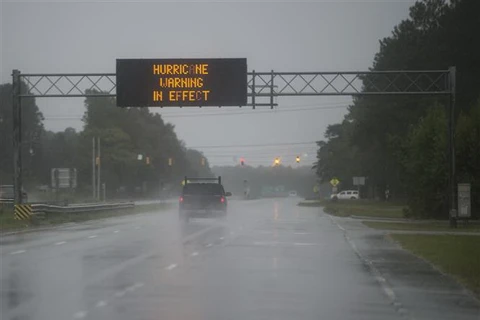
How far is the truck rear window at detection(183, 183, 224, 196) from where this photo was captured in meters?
40.7

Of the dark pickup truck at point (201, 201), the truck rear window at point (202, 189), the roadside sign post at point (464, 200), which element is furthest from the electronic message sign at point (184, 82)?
the roadside sign post at point (464, 200)

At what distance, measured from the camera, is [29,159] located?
108688 mm

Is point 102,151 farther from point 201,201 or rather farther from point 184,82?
point 184,82

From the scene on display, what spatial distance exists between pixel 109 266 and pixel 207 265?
2.27m

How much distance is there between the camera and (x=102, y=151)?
116m

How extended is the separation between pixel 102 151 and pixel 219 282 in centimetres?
10364

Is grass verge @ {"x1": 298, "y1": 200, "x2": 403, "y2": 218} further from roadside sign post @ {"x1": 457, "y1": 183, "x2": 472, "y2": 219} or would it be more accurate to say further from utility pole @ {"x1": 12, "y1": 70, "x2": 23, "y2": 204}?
utility pole @ {"x1": 12, "y1": 70, "x2": 23, "y2": 204}

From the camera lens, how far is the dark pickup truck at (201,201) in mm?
40281

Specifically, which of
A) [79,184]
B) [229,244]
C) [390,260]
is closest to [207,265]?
[390,260]

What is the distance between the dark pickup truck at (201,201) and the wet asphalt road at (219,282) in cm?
A: 1509

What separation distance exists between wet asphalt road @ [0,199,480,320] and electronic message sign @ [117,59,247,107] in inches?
373

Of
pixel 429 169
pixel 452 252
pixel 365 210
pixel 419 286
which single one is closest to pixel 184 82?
pixel 452 252

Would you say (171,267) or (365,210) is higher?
(171,267)

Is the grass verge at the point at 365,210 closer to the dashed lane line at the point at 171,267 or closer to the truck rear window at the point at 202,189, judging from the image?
the truck rear window at the point at 202,189
